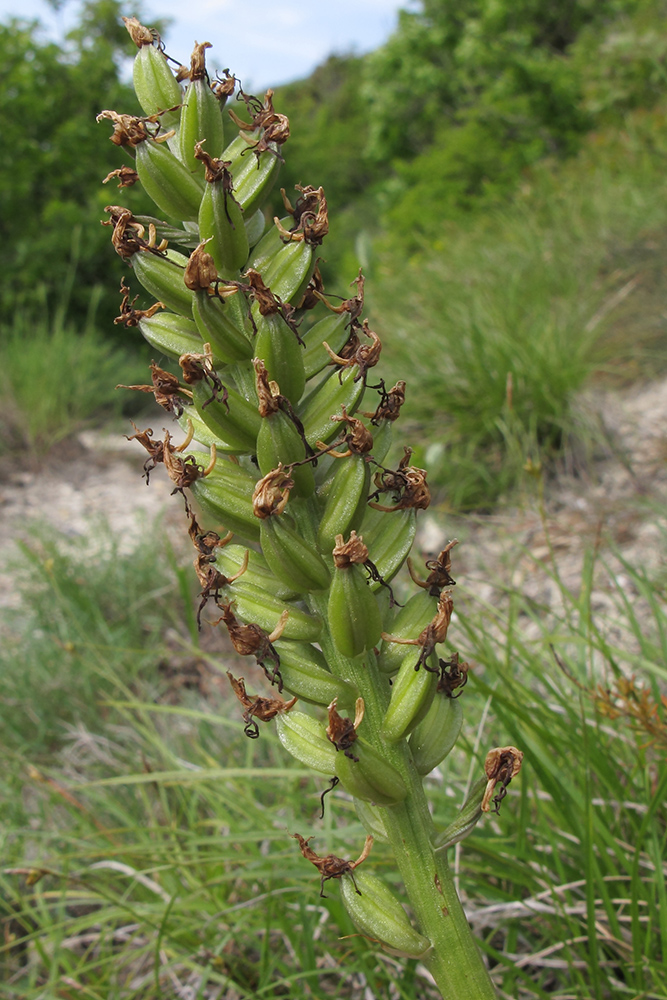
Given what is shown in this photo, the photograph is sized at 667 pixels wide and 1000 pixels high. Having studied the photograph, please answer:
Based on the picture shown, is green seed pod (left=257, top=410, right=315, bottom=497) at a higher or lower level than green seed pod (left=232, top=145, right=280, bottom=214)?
lower

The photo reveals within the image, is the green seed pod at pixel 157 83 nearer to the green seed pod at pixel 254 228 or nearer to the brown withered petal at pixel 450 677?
the green seed pod at pixel 254 228

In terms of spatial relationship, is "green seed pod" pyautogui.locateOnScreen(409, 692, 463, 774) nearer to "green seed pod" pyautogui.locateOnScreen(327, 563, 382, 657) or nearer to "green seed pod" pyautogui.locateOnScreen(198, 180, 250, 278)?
"green seed pod" pyautogui.locateOnScreen(327, 563, 382, 657)

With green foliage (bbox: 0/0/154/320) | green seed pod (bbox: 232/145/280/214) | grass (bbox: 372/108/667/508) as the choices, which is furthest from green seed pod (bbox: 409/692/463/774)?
green foliage (bbox: 0/0/154/320)

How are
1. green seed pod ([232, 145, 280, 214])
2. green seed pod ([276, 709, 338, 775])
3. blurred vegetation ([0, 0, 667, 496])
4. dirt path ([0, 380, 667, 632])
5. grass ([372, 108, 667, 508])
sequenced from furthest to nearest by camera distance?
1. blurred vegetation ([0, 0, 667, 496])
2. grass ([372, 108, 667, 508])
3. dirt path ([0, 380, 667, 632])
4. green seed pod ([232, 145, 280, 214])
5. green seed pod ([276, 709, 338, 775])

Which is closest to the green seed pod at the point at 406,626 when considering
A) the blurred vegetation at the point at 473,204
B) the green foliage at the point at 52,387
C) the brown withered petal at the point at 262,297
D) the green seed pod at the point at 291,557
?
the green seed pod at the point at 291,557

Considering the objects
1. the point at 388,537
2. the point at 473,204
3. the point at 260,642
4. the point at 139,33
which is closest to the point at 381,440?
the point at 388,537

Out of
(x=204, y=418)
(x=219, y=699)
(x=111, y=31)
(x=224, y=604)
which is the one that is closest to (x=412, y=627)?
(x=224, y=604)

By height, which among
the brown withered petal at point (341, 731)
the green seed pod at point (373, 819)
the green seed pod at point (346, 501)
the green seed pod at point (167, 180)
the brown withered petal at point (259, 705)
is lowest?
the green seed pod at point (373, 819)
